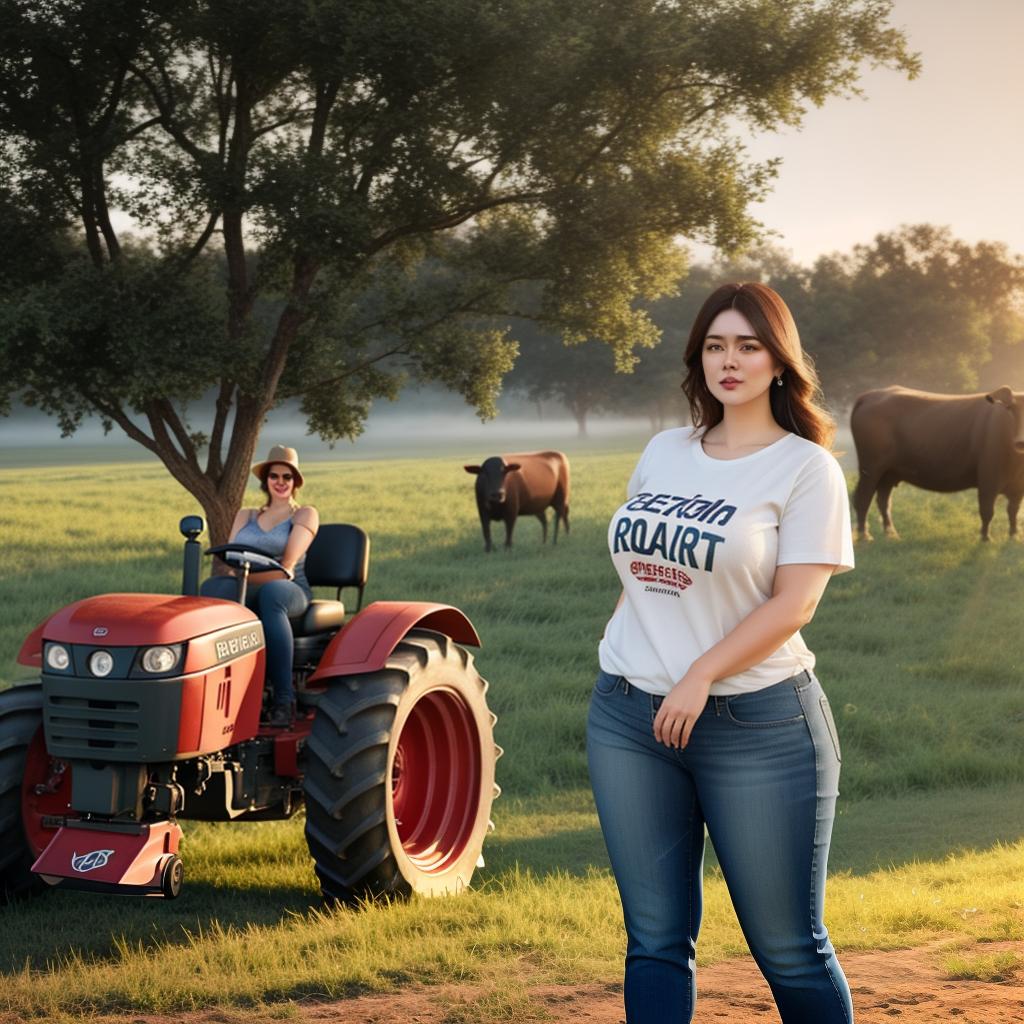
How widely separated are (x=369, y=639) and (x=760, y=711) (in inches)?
125

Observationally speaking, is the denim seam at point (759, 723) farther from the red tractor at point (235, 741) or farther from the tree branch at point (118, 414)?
the tree branch at point (118, 414)

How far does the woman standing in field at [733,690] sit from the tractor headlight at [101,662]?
2582mm

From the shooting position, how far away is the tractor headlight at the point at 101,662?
5168mm

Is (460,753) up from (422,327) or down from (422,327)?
down

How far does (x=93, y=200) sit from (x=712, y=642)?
15423mm

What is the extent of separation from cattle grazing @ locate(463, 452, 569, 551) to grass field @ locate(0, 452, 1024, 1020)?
119cm

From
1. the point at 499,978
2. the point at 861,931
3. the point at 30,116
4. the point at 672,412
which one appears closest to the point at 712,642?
the point at 499,978

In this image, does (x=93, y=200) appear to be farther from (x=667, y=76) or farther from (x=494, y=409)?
(x=667, y=76)

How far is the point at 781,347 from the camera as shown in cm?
316

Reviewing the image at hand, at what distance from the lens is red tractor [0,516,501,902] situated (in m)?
5.16

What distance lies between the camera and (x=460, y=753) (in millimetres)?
6633

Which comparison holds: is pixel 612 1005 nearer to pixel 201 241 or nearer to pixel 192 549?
pixel 192 549

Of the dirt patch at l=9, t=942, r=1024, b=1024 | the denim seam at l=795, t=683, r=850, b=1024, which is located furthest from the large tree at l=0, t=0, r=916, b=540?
the denim seam at l=795, t=683, r=850, b=1024

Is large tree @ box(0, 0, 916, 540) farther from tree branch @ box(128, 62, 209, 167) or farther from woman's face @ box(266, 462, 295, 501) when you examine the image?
woman's face @ box(266, 462, 295, 501)
